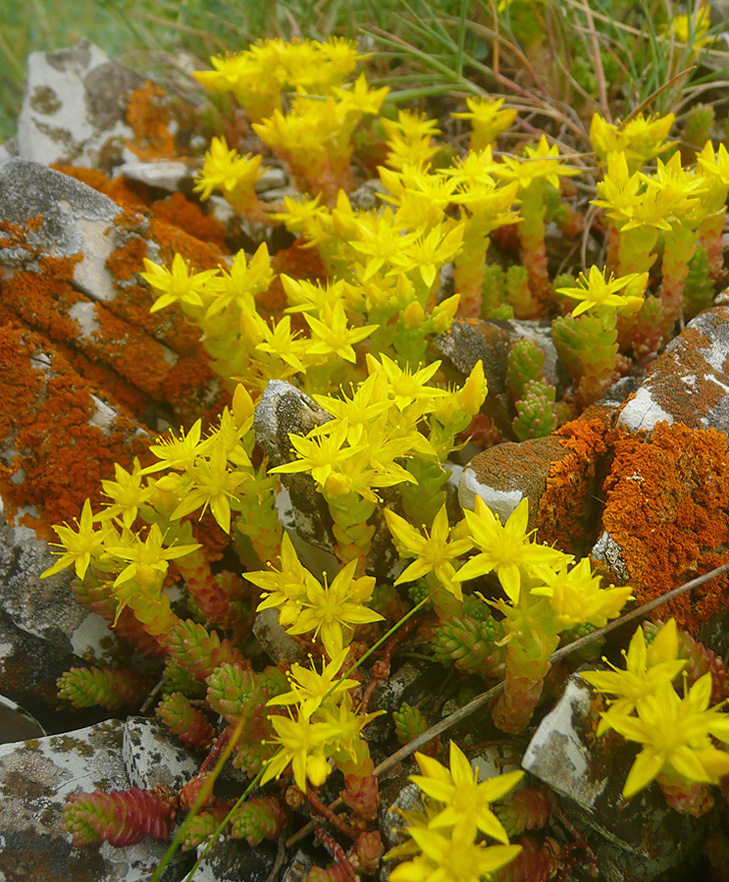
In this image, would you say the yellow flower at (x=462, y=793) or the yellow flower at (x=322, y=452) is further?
the yellow flower at (x=322, y=452)

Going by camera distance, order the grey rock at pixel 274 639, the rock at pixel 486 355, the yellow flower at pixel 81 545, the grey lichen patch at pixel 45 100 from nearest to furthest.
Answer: the yellow flower at pixel 81 545 < the grey rock at pixel 274 639 < the rock at pixel 486 355 < the grey lichen patch at pixel 45 100

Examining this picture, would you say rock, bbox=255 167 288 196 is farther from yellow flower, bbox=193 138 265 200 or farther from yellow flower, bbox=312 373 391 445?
yellow flower, bbox=312 373 391 445

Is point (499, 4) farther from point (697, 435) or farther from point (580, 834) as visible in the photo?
point (580, 834)

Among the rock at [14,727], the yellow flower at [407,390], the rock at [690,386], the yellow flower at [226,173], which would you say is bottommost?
the rock at [14,727]

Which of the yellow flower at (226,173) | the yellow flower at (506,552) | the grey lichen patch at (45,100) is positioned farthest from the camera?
the grey lichen patch at (45,100)

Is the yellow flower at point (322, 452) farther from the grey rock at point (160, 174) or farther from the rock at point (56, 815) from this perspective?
the grey rock at point (160, 174)

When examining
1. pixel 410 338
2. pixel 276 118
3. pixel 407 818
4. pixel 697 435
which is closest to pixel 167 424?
pixel 410 338

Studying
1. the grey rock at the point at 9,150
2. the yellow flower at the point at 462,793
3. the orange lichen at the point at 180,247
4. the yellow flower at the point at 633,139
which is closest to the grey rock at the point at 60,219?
the orange lichen at the point at 180,247

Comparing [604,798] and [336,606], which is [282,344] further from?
[604,798]

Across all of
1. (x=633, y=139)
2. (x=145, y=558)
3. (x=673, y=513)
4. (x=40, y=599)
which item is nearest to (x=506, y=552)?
(x=673, y=513)
